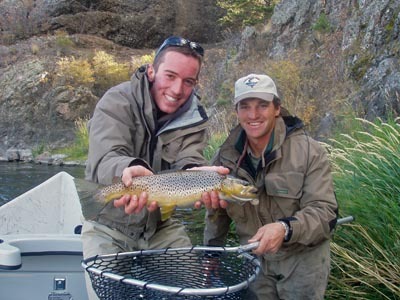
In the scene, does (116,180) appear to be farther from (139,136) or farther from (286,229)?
(286,229)

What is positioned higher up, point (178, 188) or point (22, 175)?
point (178, 188)

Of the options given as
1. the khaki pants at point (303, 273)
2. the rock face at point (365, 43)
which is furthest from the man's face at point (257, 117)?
the rock face at point (365, 43)

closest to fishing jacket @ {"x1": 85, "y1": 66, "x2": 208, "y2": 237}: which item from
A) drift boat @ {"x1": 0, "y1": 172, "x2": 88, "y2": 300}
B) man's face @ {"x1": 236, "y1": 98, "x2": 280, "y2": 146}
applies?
man's face @ {"x1": 236, "y1": 98, "x2": 280, "y2": 146}

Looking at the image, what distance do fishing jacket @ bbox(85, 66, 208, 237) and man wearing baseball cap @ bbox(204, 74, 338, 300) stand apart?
0.91 feet

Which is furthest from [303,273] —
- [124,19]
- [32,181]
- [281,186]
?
[124,19]

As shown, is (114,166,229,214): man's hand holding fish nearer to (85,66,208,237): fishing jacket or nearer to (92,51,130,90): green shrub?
(85,66,208,237): fishing jacket

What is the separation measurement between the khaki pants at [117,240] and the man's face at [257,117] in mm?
850

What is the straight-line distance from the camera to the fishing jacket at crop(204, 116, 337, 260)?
3250 millimetres

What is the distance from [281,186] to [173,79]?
38.1 inches

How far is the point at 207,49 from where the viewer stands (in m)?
39.5

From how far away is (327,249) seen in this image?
3.47 m

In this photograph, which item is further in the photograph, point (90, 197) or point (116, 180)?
point (90, 197)

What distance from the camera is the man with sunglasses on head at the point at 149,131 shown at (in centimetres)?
352

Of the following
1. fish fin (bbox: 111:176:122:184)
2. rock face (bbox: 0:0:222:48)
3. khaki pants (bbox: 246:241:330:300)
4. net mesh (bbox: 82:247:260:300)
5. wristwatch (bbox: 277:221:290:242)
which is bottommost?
khaki pants (bbox: 246:241:330:300)
